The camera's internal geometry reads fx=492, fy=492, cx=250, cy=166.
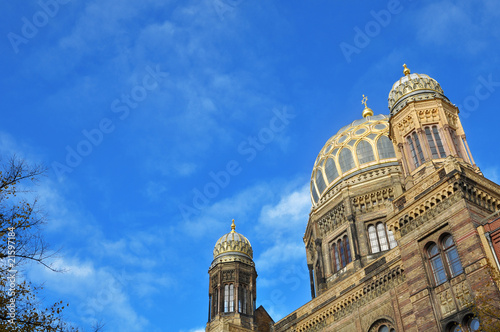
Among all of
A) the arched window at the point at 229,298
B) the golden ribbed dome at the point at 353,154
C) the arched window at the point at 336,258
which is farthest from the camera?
the golden ribbed dome at the point at 353,154

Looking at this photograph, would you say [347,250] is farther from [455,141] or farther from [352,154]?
[455,141]

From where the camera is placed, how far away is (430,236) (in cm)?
2002

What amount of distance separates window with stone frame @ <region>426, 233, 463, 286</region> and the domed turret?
17736 mm

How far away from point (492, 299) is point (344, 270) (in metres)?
17.7

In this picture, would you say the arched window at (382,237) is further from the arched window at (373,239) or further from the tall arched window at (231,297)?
the tall arched window at (231,297)

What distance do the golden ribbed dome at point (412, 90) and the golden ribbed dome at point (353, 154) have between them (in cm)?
1083

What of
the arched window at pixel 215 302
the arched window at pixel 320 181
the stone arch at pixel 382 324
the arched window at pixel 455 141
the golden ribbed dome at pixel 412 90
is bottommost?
the stone arch at pixel 382 324

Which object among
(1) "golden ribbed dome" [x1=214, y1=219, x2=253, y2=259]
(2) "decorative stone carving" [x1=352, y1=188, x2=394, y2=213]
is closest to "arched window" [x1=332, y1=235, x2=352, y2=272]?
(2) "decorative stone carving" [x1=352, y1=188, x2=394, y2=213]

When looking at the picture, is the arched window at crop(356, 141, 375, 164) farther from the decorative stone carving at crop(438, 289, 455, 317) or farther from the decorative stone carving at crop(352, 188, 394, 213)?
the decorative stone carving at crop(438, 289, 455, 317)

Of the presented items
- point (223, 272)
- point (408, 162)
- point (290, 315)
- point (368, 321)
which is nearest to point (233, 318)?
point (223, 272)

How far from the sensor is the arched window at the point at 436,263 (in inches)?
754

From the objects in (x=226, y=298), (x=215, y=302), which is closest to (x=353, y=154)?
(x=226, y=298)

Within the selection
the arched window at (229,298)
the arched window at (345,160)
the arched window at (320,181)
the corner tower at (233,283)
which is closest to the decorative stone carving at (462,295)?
the corner tower at (233,283)

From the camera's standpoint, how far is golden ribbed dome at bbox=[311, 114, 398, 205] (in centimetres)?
3762
